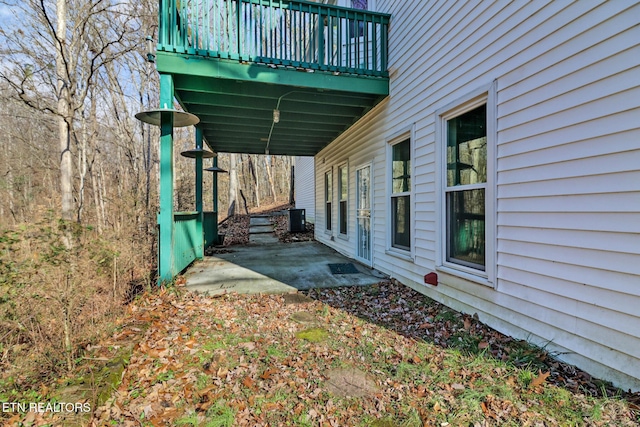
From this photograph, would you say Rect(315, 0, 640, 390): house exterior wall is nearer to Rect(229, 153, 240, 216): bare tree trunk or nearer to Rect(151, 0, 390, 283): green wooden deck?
Rect(151, 0, 390, 283): green wooden deck

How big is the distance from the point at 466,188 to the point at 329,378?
246 centimetres

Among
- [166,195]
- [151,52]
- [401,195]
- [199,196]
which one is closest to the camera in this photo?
[151,52]

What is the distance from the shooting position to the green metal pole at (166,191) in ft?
14.4

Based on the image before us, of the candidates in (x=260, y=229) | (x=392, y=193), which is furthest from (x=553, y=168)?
(x=260, y=229)

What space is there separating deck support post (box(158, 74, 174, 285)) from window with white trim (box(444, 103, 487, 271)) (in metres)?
3.88

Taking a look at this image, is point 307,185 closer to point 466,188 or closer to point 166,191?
point 166,191

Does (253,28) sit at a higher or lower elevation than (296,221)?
higher

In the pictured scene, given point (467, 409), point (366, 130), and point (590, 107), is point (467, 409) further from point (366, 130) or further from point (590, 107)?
point (366, 130)

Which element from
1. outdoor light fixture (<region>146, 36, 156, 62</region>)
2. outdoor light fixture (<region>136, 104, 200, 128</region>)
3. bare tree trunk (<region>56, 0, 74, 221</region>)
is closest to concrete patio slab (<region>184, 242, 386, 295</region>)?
outdoor light fixture (<region>136, 104, 200, 128</region>)

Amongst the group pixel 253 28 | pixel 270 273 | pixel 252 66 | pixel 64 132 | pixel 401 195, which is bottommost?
pixel 270 273

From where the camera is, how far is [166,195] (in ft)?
14.5

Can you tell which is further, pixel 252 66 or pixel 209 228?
pixel 209 228

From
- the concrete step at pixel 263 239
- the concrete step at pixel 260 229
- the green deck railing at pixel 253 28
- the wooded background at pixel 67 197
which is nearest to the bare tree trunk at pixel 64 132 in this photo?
the wooded background at pixel 67 197

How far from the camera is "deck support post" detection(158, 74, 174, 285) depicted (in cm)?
437
